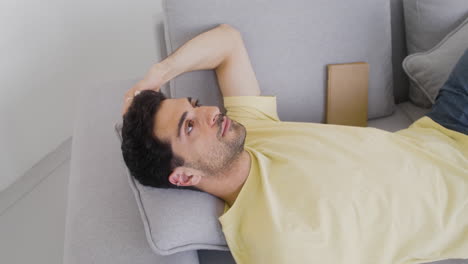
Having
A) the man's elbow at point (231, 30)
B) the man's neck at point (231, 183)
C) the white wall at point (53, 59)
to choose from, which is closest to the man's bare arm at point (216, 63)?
the man's elbow at point (231, 30)

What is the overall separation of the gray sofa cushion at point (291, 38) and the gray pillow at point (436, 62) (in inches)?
5.4

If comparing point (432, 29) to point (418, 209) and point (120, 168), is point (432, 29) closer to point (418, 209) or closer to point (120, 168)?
point (418, 209)

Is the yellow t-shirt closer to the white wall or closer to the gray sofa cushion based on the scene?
the gray sofa cushion

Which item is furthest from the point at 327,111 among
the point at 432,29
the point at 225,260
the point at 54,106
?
the point at 54,106

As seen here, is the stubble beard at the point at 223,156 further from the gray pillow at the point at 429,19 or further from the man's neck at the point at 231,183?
the gray pillow at the point at 429,19

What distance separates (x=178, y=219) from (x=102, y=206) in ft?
0.75

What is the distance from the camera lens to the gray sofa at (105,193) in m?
0.84

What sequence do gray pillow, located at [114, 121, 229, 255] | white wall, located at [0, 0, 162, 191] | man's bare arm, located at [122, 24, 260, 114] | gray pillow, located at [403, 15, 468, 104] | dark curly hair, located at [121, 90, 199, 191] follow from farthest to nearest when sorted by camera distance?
white wall, located at [0, 0, 162, 191] < gray pillow, located at [403, 15, 468, 104] < man's bare arm, located at [122, 24, 260, 114] < dark curly hair, located at [121, 90, 199, 191] < gray pillow, located at [114, 121, 229, 255]

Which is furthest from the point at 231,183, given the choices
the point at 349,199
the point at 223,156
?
the point at 349,199

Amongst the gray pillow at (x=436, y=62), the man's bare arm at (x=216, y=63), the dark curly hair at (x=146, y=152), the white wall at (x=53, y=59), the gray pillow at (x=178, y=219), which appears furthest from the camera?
the white wall at (x=53, y=59)

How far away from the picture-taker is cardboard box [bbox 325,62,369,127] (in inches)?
51.9

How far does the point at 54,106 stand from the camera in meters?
1.82

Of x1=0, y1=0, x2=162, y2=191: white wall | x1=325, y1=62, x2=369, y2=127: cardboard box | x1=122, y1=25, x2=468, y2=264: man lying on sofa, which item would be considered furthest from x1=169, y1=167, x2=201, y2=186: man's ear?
x1=0, y1=0, x2=162, y2=191: white wall

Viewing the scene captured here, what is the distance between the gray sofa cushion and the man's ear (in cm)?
37
